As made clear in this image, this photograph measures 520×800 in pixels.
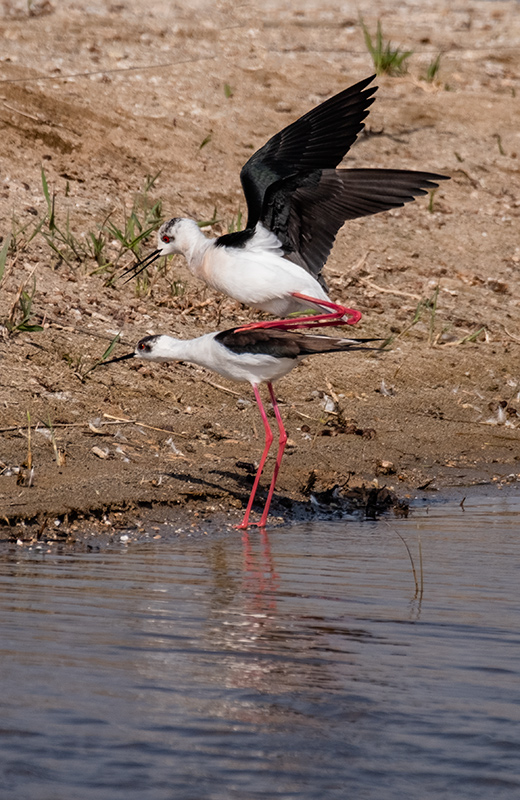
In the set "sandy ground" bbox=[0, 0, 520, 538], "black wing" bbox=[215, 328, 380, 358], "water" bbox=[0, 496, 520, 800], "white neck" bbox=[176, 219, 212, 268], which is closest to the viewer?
"water" bbox=[0, 496, 520, 800]

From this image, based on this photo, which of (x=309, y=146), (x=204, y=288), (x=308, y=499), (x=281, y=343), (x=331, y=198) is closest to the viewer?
(x=281, y=343)

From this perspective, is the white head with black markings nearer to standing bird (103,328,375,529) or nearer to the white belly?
standing bird (103,328,375,529)

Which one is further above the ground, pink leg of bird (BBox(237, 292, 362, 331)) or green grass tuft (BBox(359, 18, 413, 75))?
green grass tuft (BBox(359, 18, 413, 75))

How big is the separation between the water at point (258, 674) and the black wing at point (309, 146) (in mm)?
2306

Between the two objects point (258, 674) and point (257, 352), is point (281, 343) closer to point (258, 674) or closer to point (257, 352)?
point (257, 352)

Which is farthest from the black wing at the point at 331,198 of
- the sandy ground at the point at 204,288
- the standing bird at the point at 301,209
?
the sandy ground at the point at 204,288

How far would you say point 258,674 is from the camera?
A: 9.98ft

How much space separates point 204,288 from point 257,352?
2.50 metres

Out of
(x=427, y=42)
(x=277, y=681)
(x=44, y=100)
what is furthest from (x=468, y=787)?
(x=427, y=42)

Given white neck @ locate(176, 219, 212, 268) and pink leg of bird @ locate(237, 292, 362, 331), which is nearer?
pink leg of bird @ locate(237, 292, 362, 331)

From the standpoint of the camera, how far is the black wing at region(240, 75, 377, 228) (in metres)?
5.93

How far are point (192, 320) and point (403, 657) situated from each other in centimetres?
422

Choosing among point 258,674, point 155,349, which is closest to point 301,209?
point 155,349

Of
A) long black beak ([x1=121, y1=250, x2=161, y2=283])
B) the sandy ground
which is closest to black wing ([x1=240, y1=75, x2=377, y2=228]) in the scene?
long black beak ([x1=121, y1=250, x2=161, y2=283])
